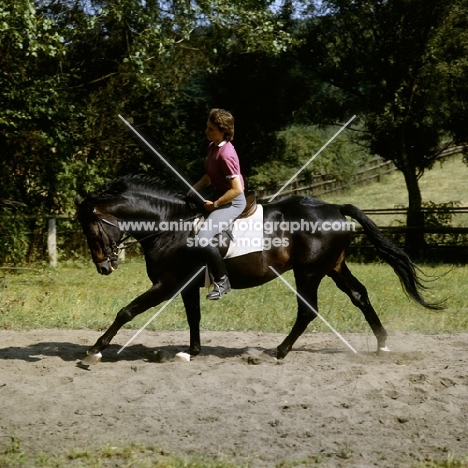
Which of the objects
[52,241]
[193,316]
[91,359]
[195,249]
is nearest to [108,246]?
[195,249]

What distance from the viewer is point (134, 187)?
24.7 feet

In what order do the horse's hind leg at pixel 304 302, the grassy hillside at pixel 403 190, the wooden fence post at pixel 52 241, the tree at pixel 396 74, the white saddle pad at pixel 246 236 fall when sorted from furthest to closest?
the grassy hillside at pixel 403 190 < the tree at pixel 396 74 < the wooden fence post at pixel 52 241 < the horse's hind leg at pixel 304 302 < the white saddle pad at pixel 246 236

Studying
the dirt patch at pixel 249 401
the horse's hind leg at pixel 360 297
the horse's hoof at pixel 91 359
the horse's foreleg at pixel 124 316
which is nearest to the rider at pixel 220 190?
the horse's foreleg at pixel 124 316

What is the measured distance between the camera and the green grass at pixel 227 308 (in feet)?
31.5

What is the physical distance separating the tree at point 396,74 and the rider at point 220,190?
568 inches

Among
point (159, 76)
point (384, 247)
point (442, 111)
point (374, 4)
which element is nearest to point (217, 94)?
point (159, 76)

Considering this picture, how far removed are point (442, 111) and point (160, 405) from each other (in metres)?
17.0

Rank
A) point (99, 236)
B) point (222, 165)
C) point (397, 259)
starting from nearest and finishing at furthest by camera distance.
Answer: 1. point (222, 165)
2. point (99, 236)
3. point (397, 259)

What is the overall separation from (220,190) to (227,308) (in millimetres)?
3872

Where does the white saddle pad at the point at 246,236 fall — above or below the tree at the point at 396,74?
below

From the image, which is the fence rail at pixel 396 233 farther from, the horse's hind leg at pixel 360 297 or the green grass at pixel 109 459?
the green grass at pixel 109 459

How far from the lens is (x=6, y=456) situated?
15.0 ft

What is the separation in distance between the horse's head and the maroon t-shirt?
1.13 metres

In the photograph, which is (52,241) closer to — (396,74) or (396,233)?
(396,233)
